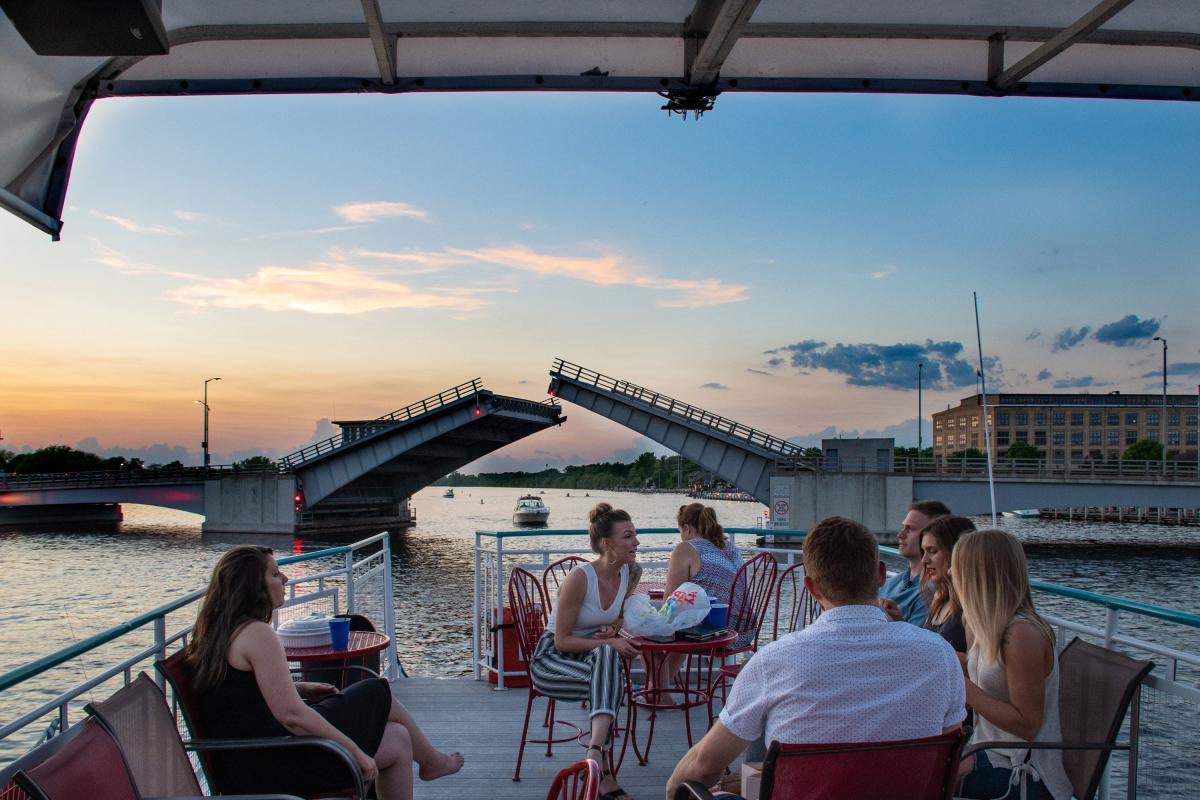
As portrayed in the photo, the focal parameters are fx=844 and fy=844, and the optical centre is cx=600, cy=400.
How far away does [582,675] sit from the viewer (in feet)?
13.1

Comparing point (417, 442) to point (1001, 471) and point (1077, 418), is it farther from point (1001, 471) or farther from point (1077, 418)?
point (1077, 418)

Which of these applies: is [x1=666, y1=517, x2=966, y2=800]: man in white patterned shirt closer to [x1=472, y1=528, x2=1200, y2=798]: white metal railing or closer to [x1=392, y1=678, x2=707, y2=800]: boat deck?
[x1=472, y1=528, x2=1200, y2=798]: white metal railing

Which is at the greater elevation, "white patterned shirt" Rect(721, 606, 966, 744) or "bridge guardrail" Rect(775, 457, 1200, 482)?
"white patterned shirt" Rect(721, 606, 966, 744)

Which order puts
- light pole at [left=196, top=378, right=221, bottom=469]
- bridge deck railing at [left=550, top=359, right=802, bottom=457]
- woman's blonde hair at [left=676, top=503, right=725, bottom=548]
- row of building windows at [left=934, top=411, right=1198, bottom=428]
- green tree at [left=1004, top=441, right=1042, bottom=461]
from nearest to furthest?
woman's blonde hair at [left=676, top=503, right=725, bottom=548] < bridge deck railing at [left=550, top=359, right=802, bottom=457] < light pole at [left=196, top=378, right=221, bottom=469] < green tree at [left=1004, top=441, right=1042, bottom=461] < row of building windows at [left=934, top=411, right=1198, bottom=428]

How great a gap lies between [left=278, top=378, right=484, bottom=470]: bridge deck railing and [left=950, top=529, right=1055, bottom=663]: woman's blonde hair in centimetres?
2756

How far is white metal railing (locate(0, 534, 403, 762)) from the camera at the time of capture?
2578mm

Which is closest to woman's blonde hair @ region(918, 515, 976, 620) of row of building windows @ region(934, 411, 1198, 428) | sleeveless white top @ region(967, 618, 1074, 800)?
sleeveless white top @ region(967, 618, 1074, 800)

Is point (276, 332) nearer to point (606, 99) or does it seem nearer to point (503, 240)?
point (503, 240)

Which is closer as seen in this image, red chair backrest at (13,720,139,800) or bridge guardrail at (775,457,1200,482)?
red chair backrest at (13,720,139,800)

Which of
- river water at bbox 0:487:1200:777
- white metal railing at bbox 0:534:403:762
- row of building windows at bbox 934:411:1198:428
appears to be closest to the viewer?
white metal railing at bbox 0:534:403:762

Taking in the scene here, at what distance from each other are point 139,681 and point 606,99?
2579 millimetres

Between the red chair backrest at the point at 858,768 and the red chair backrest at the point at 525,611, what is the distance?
2968mm

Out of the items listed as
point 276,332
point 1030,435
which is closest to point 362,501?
point 276,332

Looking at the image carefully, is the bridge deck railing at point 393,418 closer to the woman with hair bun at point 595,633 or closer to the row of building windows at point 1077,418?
the woman with hair bun at point 595,633
